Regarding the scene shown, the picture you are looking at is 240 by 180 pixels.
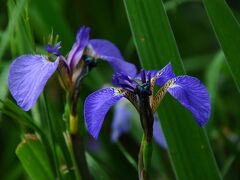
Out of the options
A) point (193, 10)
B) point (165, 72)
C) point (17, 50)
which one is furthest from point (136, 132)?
point (193, 10)

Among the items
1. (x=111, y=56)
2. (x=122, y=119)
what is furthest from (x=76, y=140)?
(x=122, y=119)

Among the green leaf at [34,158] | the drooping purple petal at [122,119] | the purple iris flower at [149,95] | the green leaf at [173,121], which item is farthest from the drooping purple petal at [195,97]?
the drooping purple petal at [122,119]

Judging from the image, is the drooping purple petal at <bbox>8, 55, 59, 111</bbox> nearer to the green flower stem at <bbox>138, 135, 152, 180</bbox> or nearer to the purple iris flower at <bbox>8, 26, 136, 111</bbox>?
the purple iris flower at <bbox>8, 26, 136, 111</bbox>

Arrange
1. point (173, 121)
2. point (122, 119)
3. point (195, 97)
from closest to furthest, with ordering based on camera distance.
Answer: point (195, 97), point (173, 121), point (122, 119)

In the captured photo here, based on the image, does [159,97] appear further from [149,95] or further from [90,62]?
[90,62]

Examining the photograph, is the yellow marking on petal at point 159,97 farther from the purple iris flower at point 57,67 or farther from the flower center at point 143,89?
the purple iris flower at point 57,67

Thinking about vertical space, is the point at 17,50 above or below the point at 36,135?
above

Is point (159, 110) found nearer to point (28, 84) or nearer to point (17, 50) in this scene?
point (28, 84)
